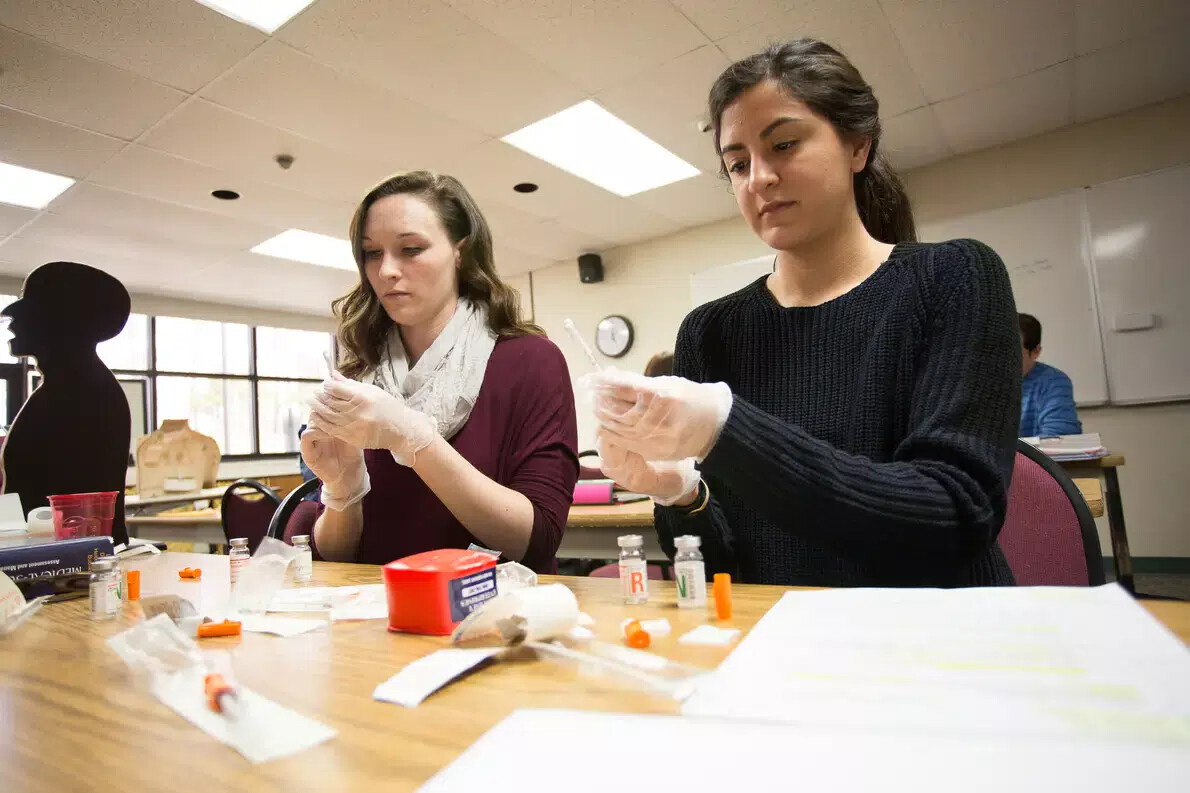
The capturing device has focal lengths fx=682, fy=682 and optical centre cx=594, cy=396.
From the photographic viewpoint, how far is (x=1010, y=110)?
378 centimetres

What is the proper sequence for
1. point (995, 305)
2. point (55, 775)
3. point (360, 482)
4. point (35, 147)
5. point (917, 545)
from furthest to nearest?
point (35, 147), point (360, 482), point (995, 305), point (917, 545), point (55, 775)

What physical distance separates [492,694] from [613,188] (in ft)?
14.4

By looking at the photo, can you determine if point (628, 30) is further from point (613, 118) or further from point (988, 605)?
point (988, 605)

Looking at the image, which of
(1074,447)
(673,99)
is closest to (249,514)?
(673,99)

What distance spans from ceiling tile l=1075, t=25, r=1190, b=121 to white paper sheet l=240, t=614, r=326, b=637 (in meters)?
4.14

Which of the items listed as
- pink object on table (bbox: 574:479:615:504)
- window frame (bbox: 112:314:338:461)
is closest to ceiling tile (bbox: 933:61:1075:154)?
pink object on table (bbox: 574:479:615:504)

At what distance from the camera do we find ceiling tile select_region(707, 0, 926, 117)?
2781 millimetres

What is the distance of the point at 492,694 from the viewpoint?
19.4 inches

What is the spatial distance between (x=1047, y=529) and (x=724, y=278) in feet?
14.4

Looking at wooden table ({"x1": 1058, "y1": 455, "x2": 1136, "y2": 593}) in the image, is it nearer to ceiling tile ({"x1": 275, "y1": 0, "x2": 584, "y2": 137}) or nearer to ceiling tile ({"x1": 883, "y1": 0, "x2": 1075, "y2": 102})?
ceiling tile ({"x1": 883, "y1": 0, "x2": 1075, "y2": 102})

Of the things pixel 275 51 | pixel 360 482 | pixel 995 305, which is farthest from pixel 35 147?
pixel 995 305

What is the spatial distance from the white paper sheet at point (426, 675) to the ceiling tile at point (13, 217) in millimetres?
5095

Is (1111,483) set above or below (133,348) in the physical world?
below

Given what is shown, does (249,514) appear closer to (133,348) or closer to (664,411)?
(664,411)
